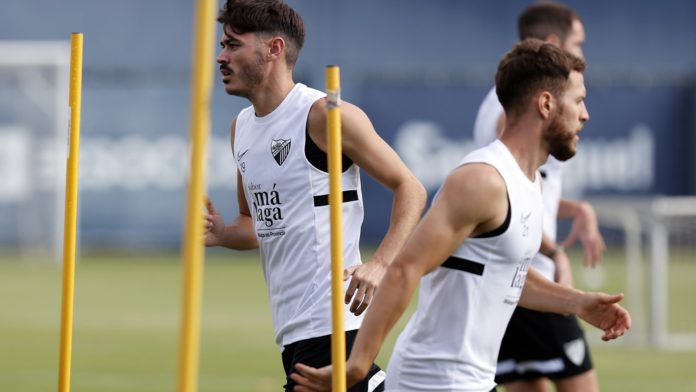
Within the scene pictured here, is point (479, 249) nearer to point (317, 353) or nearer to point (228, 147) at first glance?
point (317, 353)

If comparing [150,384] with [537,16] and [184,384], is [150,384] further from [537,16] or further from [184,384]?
[184,384]

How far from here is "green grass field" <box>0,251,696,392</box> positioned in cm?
1161

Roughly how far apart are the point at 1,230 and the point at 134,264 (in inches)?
109

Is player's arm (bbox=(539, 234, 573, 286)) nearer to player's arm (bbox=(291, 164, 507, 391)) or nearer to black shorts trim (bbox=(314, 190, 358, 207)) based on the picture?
black shorts trim (bbox=(314, 190, 358, 207))

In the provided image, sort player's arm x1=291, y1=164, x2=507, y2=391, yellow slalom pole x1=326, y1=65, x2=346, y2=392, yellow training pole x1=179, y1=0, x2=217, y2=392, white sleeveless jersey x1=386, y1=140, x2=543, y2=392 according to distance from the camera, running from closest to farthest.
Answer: yellow training pole x1=179, y1=0, x2=217, y2=392
yellow slalom pole x1=326, y1=65, x2=346, y2=392
player's arm x1=291, y1=164, x2=507, y2=391
white sleeveless jersey x1=386, y1=140, x2=543, y2=392

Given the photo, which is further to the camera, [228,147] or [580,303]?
[228,147]

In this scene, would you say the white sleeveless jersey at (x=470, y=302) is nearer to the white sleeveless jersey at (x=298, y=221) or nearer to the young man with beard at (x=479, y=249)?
the young man with beard at (x=479, y=249)

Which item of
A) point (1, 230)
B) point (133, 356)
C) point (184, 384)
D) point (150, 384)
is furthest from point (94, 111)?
point (184, 384)

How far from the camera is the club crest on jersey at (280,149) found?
580 centimetres

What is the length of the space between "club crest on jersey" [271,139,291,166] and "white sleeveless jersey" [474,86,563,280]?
1.77m

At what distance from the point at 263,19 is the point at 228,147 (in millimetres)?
19973

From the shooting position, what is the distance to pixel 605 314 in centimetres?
558

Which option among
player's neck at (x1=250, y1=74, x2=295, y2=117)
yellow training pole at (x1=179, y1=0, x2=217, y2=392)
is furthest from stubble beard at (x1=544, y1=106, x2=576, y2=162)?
yellow training pole at (x1=179, y1=0, x2=217, y2=392)

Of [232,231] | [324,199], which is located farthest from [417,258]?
[232,231]
